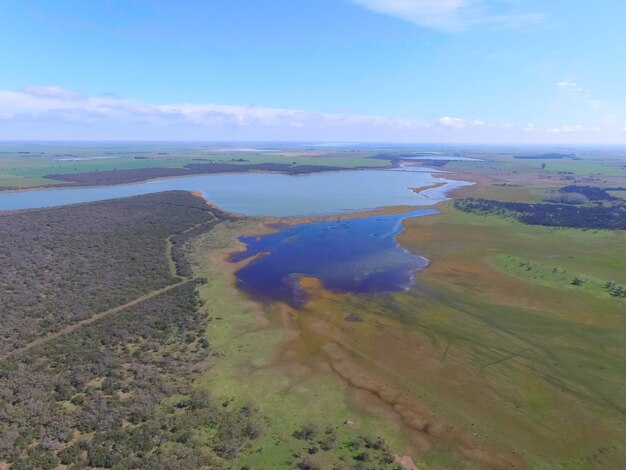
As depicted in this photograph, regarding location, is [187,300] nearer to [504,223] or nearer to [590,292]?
[590,292]

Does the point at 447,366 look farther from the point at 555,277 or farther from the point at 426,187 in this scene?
the point at 426,187

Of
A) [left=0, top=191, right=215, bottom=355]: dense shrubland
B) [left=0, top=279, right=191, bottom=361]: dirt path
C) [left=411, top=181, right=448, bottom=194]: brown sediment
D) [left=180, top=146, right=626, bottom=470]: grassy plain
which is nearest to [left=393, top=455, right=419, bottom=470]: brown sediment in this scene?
[left=180, top=146, right=626, bottom=470]: grassy plain

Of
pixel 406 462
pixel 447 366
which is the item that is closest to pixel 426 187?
pixel 447 366

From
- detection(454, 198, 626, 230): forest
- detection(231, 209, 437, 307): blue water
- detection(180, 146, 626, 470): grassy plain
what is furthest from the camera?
detection(454, 198, 626, 230): forest

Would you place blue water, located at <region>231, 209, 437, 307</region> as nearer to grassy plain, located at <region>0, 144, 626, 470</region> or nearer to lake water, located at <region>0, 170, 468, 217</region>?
grassy plain, located at <region>0, 144, 626, 470</region>

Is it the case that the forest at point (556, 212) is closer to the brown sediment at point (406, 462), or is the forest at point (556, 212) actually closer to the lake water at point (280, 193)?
the lake water at point (280, 193)

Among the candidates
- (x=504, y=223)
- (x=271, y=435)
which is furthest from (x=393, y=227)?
(x=271, y=435)
